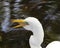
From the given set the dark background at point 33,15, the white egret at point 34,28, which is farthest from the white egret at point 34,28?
the dark background at point 33,15

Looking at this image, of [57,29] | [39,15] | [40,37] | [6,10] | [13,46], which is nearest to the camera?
[40,37]

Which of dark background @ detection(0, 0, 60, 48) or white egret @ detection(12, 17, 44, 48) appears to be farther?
dark background @ detection(0, 0, 60, 48)

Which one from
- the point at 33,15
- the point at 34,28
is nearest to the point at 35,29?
the point at 34,28

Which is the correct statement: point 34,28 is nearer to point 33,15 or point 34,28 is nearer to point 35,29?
point 35,29

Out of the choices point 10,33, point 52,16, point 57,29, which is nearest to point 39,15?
point 52,16

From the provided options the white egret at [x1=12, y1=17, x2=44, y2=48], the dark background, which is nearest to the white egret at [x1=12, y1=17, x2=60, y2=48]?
the white egret at [x1=12, y1=17, x2=44, y2=48]

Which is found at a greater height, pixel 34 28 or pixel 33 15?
pixel 34 28

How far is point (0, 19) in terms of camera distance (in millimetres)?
3027

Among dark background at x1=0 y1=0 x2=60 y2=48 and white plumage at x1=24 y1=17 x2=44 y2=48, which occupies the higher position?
white plumage at x1=24 y1=17 x2=44 y2=48

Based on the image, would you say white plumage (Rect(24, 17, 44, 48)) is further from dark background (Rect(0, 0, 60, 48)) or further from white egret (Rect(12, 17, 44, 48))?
dark background (Rect(0, 0, 60, 48))

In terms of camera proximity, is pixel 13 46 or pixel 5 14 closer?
pixel 13 46

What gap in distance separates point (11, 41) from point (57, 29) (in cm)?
57

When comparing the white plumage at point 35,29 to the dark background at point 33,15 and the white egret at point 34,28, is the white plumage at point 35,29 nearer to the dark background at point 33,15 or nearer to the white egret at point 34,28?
the white egret at point 34,28

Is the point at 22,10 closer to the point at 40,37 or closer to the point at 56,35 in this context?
the point at 56,35
